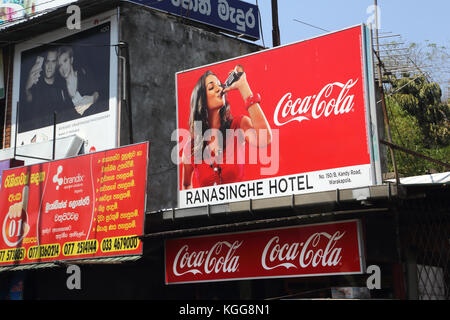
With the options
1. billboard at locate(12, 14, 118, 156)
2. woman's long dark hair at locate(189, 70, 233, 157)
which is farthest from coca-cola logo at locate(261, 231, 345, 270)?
billboard at locate(12, 14, 118, 156)

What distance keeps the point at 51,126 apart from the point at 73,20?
3.34m

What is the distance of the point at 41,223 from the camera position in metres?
16.5

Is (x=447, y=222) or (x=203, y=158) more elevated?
(x=203, y=158)

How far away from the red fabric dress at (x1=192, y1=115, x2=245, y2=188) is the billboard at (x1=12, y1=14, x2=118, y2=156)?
4.08 meters

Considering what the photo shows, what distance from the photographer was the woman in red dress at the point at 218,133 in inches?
577

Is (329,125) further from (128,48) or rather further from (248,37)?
(248,37)

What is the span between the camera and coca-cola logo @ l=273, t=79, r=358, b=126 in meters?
13.3

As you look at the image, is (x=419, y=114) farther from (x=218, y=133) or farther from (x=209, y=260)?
(x=209, y=260)

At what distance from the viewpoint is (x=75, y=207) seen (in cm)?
1585

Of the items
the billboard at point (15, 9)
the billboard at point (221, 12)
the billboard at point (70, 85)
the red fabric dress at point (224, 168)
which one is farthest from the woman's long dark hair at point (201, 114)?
the billboard at point (15, 9)

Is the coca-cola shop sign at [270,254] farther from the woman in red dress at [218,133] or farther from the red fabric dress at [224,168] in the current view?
the woman in red dress at [218,133]
